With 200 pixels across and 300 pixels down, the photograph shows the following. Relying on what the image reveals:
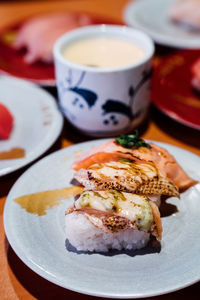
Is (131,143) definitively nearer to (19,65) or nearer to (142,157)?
(142,157)

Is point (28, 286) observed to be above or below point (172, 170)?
below

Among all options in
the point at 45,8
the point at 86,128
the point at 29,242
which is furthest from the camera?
the point at 45,8

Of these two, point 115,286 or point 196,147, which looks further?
point 196,147

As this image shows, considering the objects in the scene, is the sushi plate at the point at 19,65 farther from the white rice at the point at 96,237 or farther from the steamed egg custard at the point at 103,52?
the white rice at the point at 96,237

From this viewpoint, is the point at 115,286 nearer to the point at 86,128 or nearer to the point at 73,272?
the point at 73,272

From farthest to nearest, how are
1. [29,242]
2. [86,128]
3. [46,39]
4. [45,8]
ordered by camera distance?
[45,8], [46,39], [86,128], [29,242]

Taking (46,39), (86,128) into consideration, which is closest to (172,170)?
(86,128)

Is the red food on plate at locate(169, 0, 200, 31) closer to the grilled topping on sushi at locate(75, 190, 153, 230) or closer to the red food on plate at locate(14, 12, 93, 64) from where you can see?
the red food on plate at locate(14, 12, 93, 64)

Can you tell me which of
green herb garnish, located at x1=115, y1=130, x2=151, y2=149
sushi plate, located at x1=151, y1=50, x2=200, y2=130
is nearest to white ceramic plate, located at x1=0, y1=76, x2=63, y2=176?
green herb garnish, located at x1=115, y1=130, x2=151, y2=149
